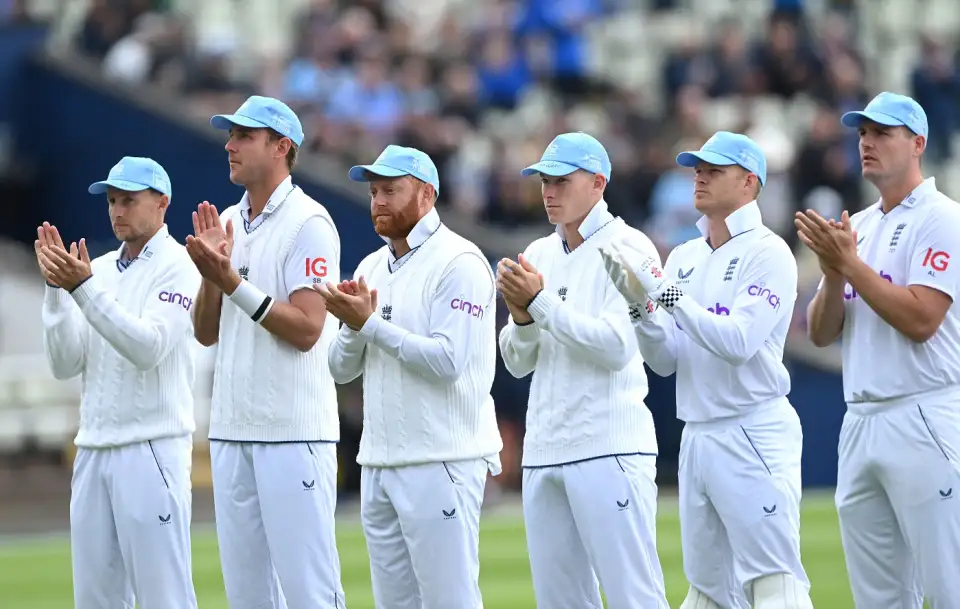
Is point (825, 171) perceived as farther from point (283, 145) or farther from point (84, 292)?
point (84, 292)

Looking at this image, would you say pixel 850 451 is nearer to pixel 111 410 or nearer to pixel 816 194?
pixel 111 410

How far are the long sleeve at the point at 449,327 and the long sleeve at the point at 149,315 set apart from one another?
1.22m

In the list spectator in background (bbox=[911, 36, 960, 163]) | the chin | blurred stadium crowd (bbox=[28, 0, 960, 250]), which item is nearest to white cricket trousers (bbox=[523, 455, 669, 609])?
the chin

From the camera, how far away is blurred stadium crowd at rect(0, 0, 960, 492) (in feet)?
66.8

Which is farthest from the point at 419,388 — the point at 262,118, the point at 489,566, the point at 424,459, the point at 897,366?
the point at 489,566

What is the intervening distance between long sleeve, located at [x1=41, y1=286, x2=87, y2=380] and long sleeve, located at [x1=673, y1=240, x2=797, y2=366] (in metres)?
3.11

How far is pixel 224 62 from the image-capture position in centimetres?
2220

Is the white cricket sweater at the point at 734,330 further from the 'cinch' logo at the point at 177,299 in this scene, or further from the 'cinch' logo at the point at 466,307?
the 'cinch' logo at the point at 177,299

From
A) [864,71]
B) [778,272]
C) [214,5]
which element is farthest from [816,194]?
[778,272]

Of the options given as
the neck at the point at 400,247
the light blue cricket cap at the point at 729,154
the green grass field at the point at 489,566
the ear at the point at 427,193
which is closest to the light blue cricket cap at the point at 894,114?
the light blue cricket cap at the point at 729,154

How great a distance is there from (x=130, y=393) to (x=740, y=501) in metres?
3.07

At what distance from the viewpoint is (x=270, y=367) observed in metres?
8.59

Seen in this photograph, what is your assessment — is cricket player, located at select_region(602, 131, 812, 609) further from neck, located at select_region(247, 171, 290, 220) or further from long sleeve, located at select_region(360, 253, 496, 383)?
neck, located at select_region(247, 171, 290, 220)

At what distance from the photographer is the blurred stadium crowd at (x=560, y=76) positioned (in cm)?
2038
